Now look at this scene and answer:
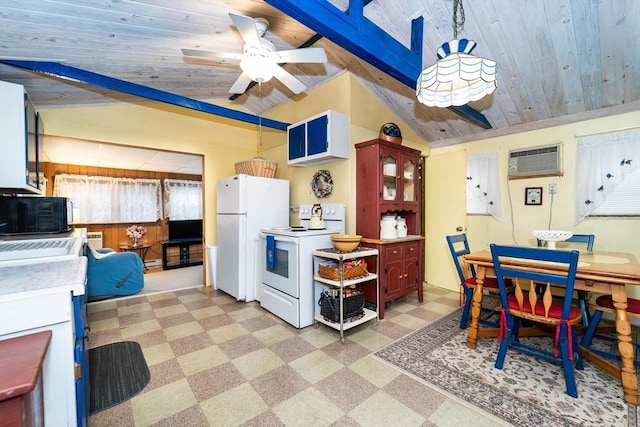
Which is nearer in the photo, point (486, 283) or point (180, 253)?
point (486, 283)

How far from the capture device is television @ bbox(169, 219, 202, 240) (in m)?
6.36

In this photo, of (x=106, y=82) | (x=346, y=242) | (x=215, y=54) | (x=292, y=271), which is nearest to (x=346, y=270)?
(x=346, y=242)

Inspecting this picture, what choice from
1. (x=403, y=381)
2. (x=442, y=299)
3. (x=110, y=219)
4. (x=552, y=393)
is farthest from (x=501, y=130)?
(x=110, y=219)

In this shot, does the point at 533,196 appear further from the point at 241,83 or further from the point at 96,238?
the point at 96,238

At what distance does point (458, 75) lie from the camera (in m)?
1.72

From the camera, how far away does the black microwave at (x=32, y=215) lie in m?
2.43

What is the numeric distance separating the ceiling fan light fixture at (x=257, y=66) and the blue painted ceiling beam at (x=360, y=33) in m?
0.55

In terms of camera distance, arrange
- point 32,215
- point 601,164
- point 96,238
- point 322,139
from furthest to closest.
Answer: point 96,238, point 322,139, point 601,164, point 32,215

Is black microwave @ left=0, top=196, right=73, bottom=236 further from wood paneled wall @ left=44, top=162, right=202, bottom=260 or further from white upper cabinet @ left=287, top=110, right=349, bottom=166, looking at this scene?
wood paneled wall @ left=44, top=162, right=202, bottom=260

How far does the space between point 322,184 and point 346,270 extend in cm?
139

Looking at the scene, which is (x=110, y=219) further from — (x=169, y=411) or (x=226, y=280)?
(x=169, y=411)

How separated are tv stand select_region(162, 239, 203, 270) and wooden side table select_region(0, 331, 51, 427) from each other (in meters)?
5.26

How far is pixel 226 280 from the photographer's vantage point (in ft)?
12.4

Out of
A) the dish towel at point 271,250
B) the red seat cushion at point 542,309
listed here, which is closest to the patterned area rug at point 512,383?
the red seat cushion at point 542,309
